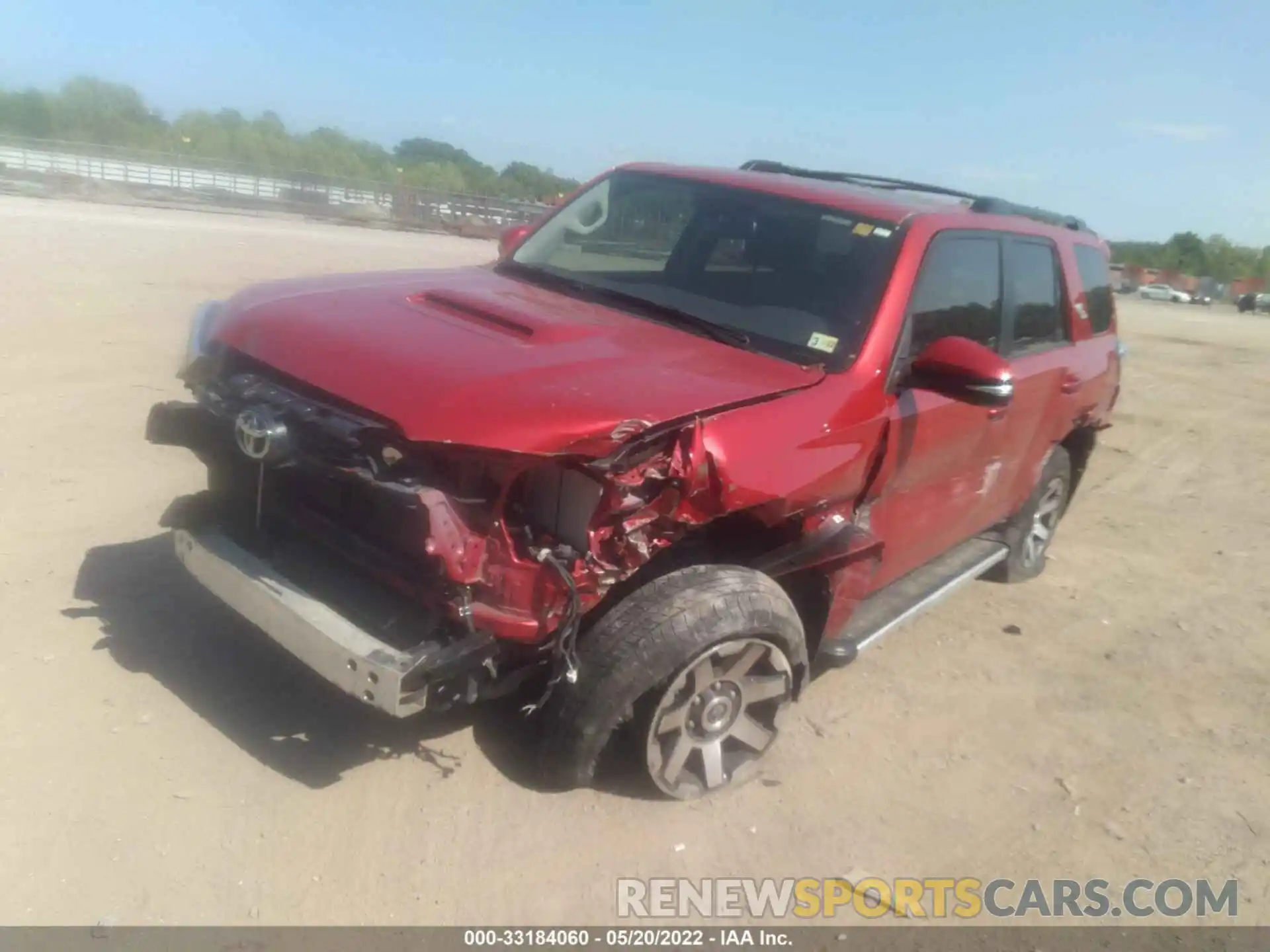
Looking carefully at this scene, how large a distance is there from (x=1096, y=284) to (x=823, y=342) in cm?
289

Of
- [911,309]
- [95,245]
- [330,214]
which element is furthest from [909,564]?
[330,214]

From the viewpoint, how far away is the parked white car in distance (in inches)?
2180

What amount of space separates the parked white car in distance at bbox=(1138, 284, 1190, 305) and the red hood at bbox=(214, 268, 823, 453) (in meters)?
57.3

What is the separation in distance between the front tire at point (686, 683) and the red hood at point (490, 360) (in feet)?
2.08

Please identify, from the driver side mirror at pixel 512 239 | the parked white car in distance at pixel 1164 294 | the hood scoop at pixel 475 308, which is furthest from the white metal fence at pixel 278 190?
the parked white car in distance at pixel 1164 294

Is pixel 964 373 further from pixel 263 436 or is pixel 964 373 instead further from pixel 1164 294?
pixel 1164 294

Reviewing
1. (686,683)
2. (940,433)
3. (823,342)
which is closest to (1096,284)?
(940,433)

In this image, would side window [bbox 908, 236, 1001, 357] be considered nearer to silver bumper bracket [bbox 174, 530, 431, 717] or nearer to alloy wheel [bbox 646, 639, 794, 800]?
alloy wheel [bbox 646, 639, 794, 800]

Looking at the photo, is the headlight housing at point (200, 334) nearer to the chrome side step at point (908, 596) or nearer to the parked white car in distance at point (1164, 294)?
the chrome side step at point (908, 596)

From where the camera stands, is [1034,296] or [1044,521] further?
[1044,521]

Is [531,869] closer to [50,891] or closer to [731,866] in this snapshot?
[731,866]

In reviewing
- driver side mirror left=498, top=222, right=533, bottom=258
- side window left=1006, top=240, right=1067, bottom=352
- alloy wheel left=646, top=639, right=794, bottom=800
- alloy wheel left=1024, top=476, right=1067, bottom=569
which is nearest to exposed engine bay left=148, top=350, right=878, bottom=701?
alloy wheel left=646, top=639, right=794, bottom=800

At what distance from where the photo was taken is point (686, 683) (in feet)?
11.1

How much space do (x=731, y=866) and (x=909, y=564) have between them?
1.74 metres
